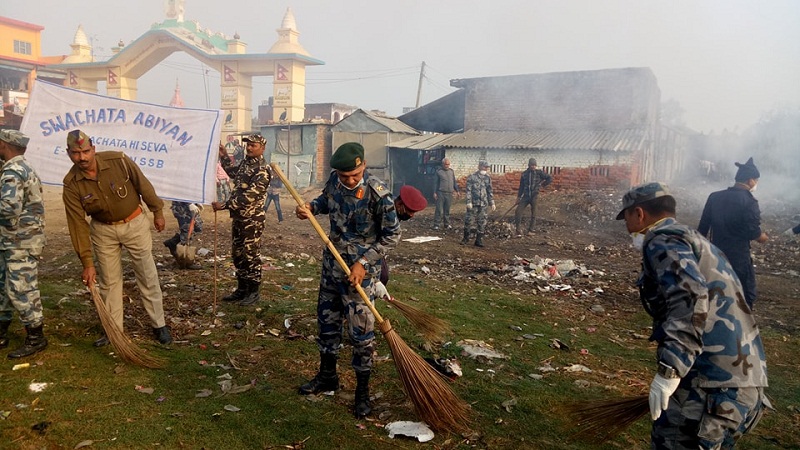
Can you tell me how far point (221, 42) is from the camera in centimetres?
2578

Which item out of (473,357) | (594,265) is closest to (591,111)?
(594,265)

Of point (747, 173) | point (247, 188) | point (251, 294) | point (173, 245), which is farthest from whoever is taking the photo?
point (173, 245)

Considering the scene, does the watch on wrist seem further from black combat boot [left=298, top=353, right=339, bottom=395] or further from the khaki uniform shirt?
the khaki uniform shirt

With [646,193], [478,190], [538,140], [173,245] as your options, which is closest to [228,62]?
[538,140]

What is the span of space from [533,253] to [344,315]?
8589 millimetres

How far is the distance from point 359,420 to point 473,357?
173 centimetres

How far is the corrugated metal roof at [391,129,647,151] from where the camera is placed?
18875 millimetres

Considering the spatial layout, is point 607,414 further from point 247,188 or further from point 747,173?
point 247,188

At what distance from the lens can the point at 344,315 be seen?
13.3 feet

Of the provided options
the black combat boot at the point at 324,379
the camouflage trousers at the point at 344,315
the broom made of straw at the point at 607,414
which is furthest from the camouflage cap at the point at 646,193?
the black combat boot at the point at 324,379

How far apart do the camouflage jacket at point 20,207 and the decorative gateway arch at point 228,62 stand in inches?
798

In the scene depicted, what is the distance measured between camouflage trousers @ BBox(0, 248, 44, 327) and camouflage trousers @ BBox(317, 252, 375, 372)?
262 centimetres

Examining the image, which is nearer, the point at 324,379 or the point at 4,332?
the point at 324,379

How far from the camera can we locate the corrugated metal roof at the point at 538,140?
1888 centimetres
